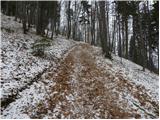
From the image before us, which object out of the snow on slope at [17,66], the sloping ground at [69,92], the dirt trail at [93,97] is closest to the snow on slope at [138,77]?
the sloping ground at [69,92]

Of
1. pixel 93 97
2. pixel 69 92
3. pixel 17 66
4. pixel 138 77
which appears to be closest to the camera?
pixel 93 97

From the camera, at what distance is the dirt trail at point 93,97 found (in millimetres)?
9438

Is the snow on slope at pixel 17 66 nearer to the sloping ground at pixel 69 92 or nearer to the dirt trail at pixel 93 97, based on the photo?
the sloping ground at pixel 69 92

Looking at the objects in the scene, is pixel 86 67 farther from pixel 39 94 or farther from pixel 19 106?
pixel 19 106

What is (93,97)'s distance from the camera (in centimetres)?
1097

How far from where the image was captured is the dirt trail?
372 inches

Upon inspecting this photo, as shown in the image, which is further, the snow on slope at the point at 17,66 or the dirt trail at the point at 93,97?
the snow on slope at the point at 17,66

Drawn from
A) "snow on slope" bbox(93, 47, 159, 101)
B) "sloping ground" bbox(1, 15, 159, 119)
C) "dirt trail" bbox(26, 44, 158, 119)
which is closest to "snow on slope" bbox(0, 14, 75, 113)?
"sloping ground" bbox(1, 15, 159, 119)

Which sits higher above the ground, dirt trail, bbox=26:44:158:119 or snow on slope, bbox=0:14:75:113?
snow on slope, bbox=0:14:75:113

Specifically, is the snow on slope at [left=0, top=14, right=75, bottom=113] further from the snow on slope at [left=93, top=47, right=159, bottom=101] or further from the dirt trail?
the snow on slope at [left=93, top=47, right=159, bottom=101]

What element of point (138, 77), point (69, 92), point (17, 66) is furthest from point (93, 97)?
point (138, 77)

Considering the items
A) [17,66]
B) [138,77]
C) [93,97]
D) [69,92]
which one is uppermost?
[17,66]

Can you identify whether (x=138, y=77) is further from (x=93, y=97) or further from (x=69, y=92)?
(x=69, y=92)

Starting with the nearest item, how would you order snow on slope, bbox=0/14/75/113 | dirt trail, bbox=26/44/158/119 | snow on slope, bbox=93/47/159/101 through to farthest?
dirt trail, bbox=26/44/158/119 < snow on slope, bbox=0/14/75/113 < snow on slope, bbox=93/47/159/101
